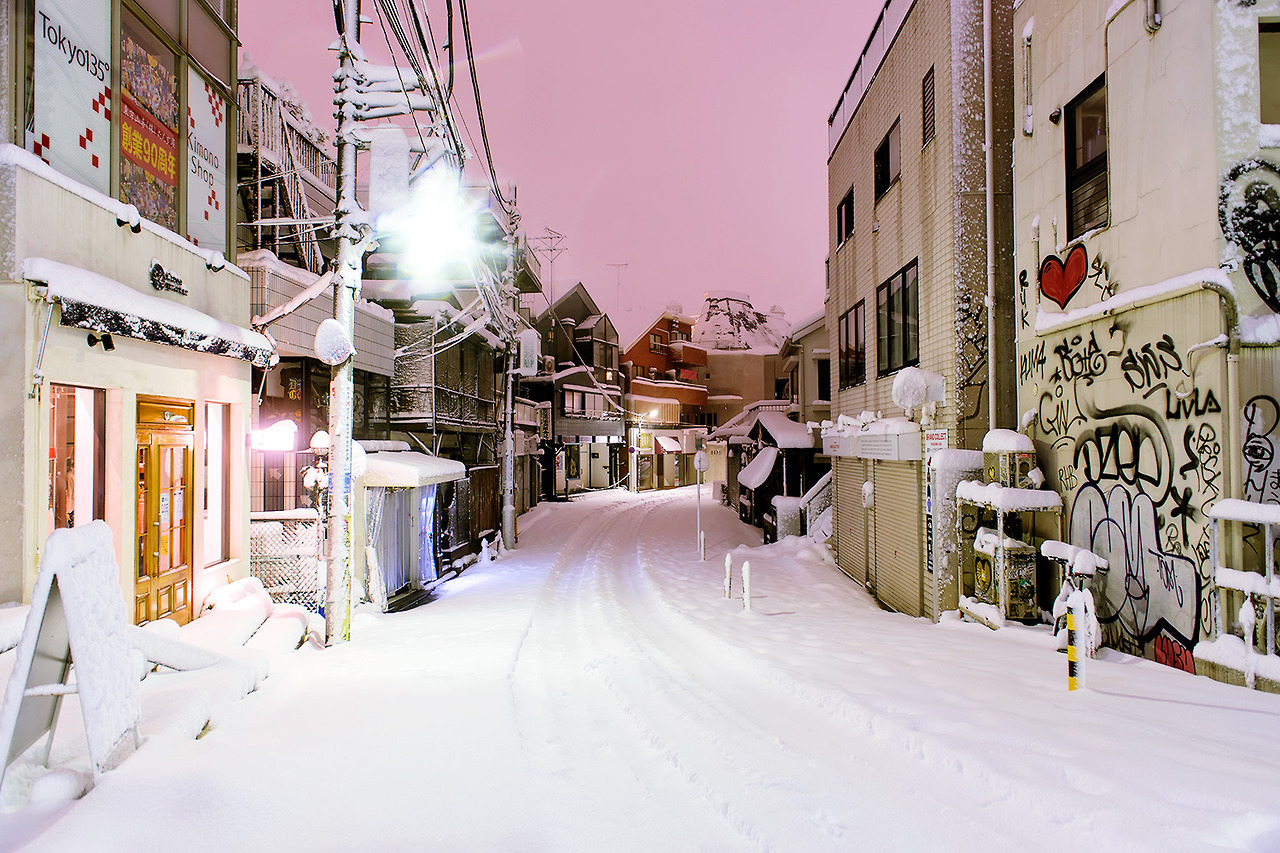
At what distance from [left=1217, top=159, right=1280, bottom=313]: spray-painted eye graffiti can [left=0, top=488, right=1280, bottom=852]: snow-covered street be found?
3952 millimetres

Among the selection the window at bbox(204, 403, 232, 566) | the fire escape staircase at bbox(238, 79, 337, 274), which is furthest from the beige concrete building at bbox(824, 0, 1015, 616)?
the fire escape staircase at bbox(238, 79, 337, 274)

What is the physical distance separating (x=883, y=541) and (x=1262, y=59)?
972 cm

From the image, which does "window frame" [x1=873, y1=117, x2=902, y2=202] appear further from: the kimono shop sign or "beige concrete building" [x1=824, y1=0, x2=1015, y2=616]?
the kimono shop sign

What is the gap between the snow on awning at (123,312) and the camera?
19.8ft

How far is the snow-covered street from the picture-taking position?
3.48 m

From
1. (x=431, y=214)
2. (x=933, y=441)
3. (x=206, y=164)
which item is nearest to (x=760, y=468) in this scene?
(x=933, y=441)

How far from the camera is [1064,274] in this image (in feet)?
27.6

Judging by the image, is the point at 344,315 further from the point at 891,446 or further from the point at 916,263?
the point at 916,263

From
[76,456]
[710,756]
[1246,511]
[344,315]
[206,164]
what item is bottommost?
[710,756]

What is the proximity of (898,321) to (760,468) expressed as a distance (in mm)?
14712

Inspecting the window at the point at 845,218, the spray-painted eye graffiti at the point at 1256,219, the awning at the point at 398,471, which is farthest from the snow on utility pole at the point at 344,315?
the window at the point at 845,218

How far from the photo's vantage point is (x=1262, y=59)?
6.63m

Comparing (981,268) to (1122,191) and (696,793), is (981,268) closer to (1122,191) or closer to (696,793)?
(1122,191)

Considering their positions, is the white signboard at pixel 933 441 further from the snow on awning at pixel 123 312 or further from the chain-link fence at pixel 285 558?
the snow on awning at pixel 123 312
